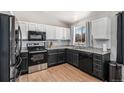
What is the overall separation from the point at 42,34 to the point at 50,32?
53cm

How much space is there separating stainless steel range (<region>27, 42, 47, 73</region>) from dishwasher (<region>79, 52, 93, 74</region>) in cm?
147

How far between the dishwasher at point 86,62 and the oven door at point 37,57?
1471mm

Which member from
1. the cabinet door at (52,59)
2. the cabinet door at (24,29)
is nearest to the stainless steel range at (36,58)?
the cabinet door at (52,59)

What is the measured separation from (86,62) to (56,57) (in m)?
1.45

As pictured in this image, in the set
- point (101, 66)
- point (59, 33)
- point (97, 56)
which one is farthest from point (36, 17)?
point (101, 66)

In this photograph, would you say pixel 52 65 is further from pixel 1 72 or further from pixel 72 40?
pixel 1 72

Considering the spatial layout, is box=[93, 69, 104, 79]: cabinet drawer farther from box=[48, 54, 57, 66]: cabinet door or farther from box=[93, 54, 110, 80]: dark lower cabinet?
box=[48, 54, 57, 66]: cabinet door

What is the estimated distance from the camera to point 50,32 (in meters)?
3.99

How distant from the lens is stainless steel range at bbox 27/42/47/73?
312 centimetres

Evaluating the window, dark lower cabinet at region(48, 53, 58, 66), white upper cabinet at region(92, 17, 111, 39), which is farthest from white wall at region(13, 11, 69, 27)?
white upper cabinet at region(92, 17, 111, 39)

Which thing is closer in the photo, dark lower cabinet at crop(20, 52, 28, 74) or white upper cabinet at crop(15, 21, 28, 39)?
dark lower cabinet at crop(20, 52, 28, 74)

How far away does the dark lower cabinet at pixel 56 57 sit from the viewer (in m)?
3.75

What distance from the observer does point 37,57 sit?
3.29 m
